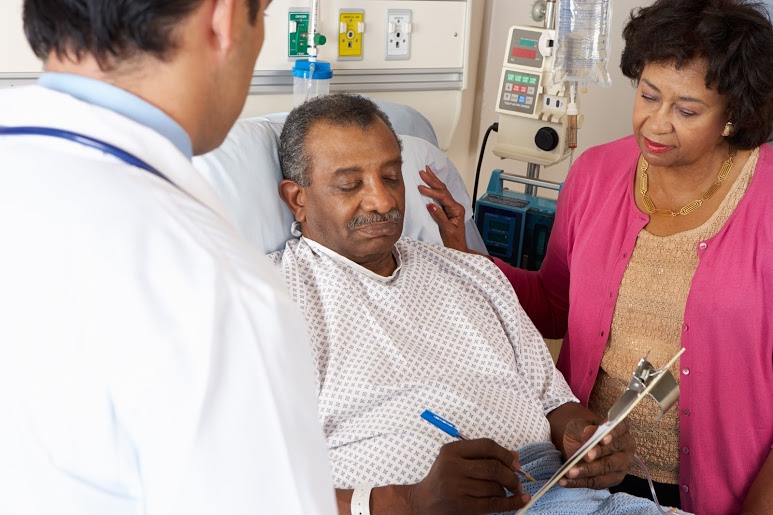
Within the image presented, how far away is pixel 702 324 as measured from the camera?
6.03 ft

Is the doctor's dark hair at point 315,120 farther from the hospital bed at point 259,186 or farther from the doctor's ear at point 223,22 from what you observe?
the doctor's ear at point 223,22

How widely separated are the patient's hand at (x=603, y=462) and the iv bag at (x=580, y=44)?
3.98ft

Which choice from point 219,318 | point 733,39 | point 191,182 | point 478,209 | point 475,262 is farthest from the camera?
point 478,209

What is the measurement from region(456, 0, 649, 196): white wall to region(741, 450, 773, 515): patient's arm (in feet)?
5.72

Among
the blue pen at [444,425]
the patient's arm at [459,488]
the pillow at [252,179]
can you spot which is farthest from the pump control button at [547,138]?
the patient's arm at [459,488]

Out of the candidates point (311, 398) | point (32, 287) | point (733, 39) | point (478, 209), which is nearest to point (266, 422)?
point (311, 398)

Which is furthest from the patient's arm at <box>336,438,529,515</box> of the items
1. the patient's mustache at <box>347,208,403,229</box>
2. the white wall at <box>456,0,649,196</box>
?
the white wall at <box>456,0,649,196</box>

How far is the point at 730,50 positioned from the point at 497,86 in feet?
5.47

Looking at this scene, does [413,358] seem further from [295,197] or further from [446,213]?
[446,213]

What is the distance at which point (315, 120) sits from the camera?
192 centimetres

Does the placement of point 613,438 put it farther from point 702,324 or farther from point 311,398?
point 311,398

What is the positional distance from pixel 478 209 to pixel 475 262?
1.90 feet

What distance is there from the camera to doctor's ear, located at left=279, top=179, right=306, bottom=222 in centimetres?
196

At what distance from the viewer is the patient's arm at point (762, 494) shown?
1778 millimetres
